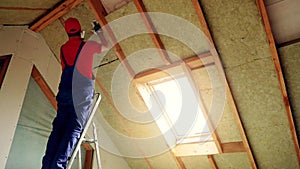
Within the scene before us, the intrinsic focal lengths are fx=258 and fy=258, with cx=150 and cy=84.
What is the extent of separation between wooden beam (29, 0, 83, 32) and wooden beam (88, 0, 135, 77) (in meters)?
0.19

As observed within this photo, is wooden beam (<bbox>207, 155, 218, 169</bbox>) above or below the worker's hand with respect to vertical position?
below

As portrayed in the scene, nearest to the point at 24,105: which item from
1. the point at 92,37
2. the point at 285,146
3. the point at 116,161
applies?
the point at 92,37

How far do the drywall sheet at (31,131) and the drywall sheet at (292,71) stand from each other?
287cm

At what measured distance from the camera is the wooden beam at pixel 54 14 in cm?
298

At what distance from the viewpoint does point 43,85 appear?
3406mm

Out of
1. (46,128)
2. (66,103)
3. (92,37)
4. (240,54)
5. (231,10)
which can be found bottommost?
(66,103)

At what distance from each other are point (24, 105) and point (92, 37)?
116cm

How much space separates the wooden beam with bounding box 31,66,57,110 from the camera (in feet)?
11.0

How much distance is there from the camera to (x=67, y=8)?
3.03 m

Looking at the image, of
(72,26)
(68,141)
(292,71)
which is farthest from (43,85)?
(292,71)

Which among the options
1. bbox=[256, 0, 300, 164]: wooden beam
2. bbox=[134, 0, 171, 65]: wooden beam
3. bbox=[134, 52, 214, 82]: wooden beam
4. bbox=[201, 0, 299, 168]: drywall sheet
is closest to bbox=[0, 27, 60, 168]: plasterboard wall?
bbox=[134, 52, 214, 82]: wooden beam

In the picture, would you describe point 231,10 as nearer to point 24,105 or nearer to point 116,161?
point 24,105

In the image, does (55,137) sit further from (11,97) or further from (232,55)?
(232,55)

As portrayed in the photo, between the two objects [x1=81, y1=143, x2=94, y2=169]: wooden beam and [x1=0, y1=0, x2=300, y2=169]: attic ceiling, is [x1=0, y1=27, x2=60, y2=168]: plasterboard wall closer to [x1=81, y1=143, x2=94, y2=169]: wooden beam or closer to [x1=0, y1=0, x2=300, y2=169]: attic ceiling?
→ [x1=0, y1=0, x2=300, y2=169]: attic ceiling
